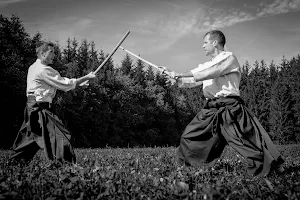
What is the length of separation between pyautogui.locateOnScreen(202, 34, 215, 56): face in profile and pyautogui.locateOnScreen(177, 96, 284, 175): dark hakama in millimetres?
983

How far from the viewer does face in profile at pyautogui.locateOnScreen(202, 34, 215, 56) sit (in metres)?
5.39

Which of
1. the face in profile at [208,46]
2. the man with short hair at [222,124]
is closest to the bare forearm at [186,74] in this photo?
the man with short hair at [222,124]

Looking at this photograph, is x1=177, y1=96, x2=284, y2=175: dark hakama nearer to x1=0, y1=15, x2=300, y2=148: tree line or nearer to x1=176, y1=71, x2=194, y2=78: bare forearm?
x1=176, y1=71, x2=194, y2=78: bare forearm

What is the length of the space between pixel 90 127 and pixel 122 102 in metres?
7.06

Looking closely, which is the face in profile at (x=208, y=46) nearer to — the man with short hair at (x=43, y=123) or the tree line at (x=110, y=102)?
the man with short hair at (x=43, y=123)

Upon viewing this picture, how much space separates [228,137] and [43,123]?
11.6ft

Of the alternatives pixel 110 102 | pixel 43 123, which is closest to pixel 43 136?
pixel 43 123

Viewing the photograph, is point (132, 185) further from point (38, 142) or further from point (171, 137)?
point (171, 137)

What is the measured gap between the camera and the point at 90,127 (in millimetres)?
42438

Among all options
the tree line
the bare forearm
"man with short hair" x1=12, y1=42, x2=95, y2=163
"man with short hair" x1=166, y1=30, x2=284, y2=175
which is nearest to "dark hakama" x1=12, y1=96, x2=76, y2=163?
"man with short hair" x1=12, y1=42, x2=95, y2=163

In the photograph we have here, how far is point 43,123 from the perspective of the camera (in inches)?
210

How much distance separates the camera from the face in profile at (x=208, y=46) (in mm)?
5395

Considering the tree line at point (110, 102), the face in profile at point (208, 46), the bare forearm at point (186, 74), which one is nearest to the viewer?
the bare forearm at point (186, 74)

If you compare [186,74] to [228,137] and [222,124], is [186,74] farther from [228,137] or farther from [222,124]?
[228,137]
